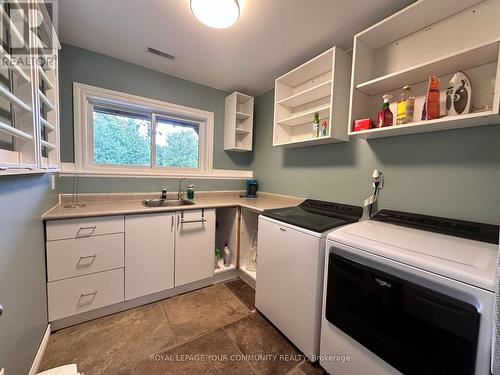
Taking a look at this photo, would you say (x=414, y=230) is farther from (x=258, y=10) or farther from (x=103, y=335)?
(x=103, y=335)

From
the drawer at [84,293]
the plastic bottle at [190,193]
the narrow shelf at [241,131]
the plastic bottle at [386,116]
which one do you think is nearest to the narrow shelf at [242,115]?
the narrow shelf at [241,131]

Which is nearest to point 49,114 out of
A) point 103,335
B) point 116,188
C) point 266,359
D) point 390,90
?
point 116,188

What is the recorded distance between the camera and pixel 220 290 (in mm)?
2082

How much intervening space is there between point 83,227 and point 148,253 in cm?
53

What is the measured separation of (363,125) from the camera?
1.44 metres

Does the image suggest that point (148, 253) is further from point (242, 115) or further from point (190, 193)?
point (242, 115)

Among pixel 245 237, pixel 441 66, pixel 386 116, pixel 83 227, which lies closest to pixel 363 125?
pixel 386 116

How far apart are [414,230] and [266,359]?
128cm

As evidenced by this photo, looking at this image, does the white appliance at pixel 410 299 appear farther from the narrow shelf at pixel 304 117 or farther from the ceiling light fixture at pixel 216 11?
the ceiling light fixture at pixel 216 11

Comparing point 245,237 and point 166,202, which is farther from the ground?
point 166,202

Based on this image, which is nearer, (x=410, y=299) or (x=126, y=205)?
(x=410, y=299)

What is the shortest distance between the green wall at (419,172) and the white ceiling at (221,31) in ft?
2.94

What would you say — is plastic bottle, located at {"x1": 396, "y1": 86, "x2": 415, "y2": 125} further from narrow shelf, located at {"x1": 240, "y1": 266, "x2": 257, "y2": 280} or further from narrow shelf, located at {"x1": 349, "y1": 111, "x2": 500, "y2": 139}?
narrow shelf, located at {"x1": 240, "y1": 266, "x2": 257, "y2": 280}

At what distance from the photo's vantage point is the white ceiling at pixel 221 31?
1355 millimetres
